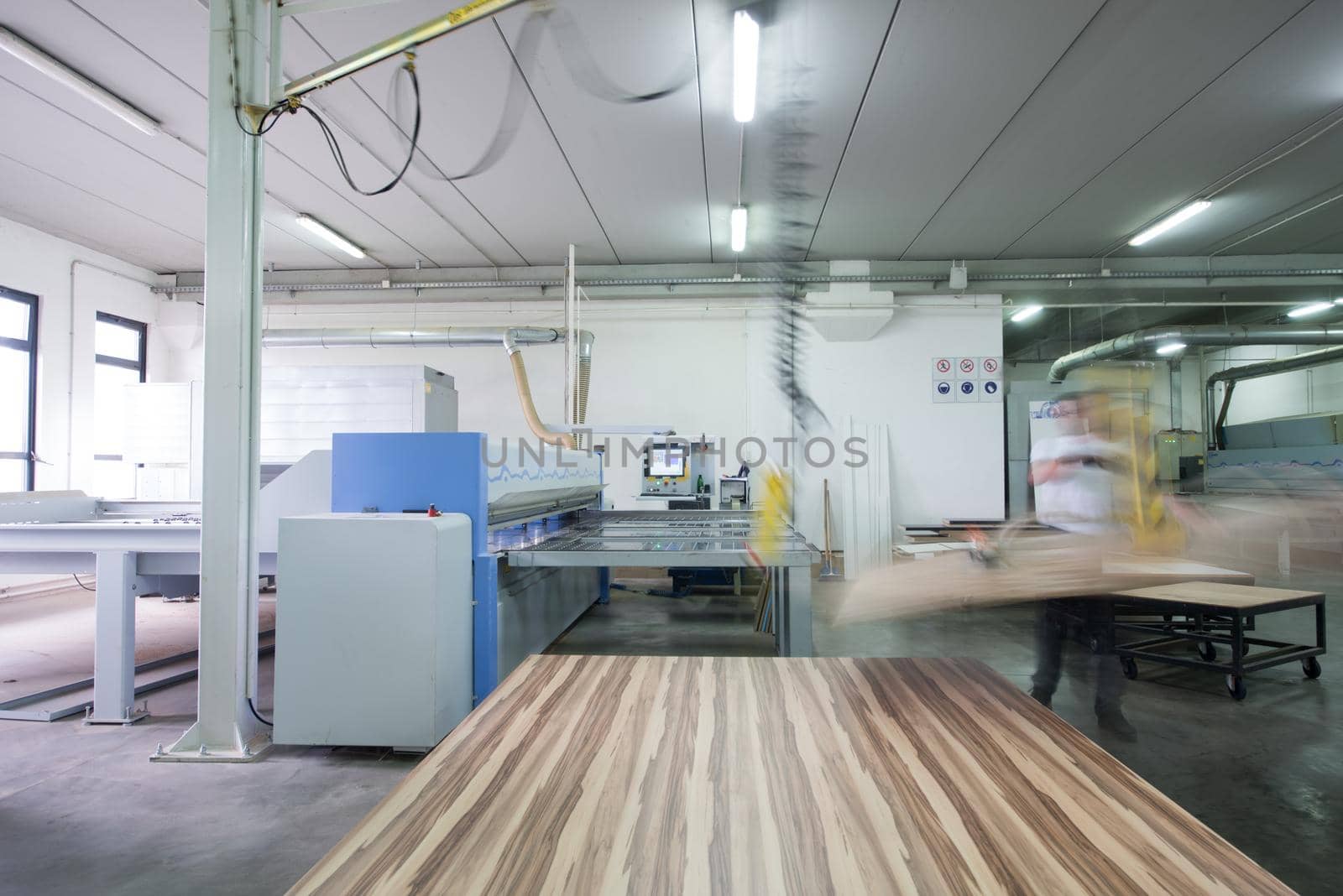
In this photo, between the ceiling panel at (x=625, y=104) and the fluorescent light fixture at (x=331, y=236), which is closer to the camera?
the ceiling panel at (x=625, y=104)

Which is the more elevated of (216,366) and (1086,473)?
(216,366)

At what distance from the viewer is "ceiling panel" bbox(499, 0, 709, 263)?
10.4 feet

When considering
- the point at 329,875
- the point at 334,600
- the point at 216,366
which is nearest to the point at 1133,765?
the point at 329,875

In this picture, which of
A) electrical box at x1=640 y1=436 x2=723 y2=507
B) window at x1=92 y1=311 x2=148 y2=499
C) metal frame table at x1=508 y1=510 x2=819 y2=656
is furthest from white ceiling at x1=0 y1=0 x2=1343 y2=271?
electrical box at x1=640 y1=436 x2=723 y2=507

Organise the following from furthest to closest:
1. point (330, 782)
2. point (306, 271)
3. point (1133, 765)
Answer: point (306, 271) → point (1133, 765) → point (330, 782)

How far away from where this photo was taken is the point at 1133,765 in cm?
242

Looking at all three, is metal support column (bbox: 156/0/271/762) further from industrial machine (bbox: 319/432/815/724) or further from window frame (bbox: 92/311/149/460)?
window frame (bbox: 92/311/149/460)

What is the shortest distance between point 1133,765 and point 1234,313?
9193 millimetres

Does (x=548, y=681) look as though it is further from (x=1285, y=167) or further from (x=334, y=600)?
(x=1285, y=167)

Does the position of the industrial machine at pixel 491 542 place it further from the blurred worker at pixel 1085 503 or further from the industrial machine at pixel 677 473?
the industrial machine at pixel 677 473

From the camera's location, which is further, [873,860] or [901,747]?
[901,747]

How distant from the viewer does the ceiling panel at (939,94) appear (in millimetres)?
3154

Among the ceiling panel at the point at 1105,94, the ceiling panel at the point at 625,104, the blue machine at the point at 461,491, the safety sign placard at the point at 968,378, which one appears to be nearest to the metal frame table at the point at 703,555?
the blue machine at the point at 461,491

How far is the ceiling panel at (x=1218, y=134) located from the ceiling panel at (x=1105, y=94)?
0.13 m
